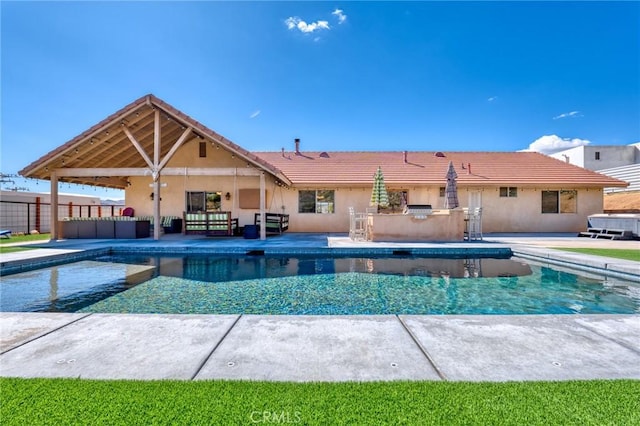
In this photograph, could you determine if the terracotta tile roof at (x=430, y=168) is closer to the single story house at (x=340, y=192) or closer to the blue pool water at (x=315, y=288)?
the single story house at (x=340, y=192)

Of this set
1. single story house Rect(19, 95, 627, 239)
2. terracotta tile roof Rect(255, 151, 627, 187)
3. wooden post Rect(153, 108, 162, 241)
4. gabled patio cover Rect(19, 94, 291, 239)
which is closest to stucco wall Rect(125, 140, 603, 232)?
single story house Rect(19, 95, 627, 239)

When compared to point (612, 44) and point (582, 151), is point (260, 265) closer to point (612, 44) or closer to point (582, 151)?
point (612, 44)

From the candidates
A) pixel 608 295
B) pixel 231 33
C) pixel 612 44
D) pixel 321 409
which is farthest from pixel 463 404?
pixel 612 44

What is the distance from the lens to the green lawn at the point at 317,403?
160cm

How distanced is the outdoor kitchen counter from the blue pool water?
9.22 ft

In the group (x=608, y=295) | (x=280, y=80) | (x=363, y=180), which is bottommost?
(x=608, y=295)

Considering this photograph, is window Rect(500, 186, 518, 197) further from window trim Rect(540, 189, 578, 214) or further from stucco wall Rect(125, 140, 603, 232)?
window trim Rect(540, 189, 578, 214)

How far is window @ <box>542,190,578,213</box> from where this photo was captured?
14211 mm

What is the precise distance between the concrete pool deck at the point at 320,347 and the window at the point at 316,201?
1115 centimetres

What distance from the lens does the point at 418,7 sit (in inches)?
468

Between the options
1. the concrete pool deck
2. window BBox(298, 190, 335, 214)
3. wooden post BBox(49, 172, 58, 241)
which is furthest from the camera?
window BBox(298, 190, 335, 214)

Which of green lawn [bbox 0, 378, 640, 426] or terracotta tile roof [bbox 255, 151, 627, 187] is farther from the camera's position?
terracotta tile roof [bbox 255, 151, 627, 187]

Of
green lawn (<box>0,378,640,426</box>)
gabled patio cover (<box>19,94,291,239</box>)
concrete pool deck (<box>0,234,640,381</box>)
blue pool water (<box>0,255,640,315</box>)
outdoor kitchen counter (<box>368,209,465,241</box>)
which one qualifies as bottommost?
blue pool water (<box>0,255,640,315</box>)

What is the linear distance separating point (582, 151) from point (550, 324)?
111ft
